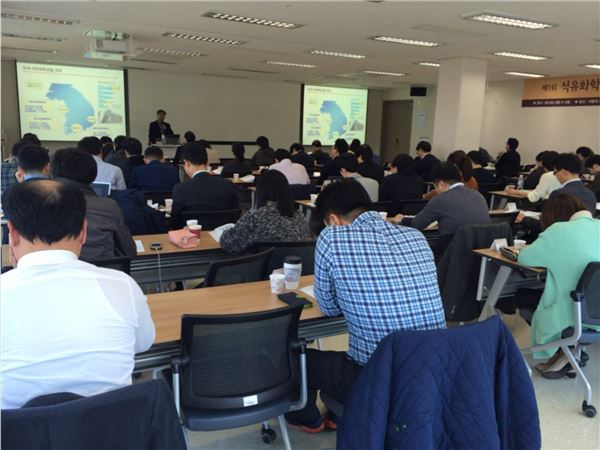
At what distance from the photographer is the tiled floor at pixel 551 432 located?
2.43 metres

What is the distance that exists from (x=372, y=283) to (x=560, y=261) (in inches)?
59.7

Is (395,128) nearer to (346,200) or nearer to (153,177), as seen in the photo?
(153,177)

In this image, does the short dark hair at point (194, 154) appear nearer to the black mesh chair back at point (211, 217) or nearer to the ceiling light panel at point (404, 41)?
the black mesh chair back at point (211, 217)

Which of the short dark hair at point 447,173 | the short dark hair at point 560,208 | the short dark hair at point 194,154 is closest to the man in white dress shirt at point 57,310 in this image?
the short dark hair at point 560,208

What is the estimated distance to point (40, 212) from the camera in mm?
1434

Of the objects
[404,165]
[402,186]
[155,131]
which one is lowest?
[402,186]

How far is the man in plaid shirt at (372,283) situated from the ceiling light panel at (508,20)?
485 cm

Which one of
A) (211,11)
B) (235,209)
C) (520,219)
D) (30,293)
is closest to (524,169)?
(520,219)

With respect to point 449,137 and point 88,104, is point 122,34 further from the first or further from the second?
point 449,137

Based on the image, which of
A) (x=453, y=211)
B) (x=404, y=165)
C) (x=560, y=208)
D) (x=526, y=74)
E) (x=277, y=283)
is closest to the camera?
(x=277, y=283)

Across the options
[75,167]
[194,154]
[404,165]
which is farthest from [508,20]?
[75,167]

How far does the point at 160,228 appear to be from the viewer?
403cm

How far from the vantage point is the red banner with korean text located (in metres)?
11.7

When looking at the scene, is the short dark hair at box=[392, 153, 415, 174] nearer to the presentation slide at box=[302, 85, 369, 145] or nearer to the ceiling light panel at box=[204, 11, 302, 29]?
the ceiling light panel at box=[204, 11, 302, 29]
